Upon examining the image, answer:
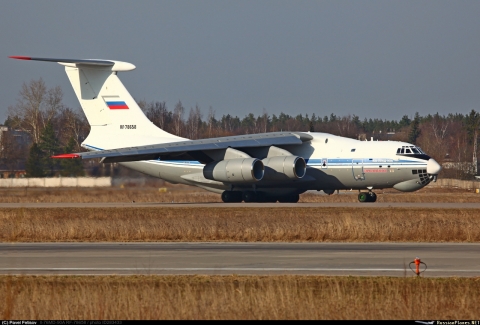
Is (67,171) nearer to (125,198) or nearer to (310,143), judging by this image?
(125,198)

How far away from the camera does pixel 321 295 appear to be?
1110 centimetres

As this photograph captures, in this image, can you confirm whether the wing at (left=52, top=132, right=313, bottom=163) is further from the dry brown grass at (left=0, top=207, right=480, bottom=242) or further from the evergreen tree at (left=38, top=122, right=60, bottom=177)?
the evergreen tree at (left=38, top=122, right=60, bottom=177)

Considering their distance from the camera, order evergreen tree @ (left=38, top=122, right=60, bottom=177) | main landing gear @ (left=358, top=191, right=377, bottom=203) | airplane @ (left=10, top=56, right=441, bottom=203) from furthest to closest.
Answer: evergreen tree @ (left=38, top=122, right=60, bottom=177)
main landing gear @ (left=358, top=191, right=377, bottom=203)
airplane @ (left=10, top=56, right=441, bottom=203)

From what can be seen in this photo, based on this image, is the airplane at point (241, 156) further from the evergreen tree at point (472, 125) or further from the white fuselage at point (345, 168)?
the evergreen tree at point (472, 125)

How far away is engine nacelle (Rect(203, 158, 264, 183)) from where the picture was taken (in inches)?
1358

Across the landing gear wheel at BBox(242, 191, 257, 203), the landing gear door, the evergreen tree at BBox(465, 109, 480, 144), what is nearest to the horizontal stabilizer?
the landing gear wheel at BBox(242, 191, 257, 203)

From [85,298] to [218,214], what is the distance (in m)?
17.4

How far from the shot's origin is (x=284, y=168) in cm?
3469

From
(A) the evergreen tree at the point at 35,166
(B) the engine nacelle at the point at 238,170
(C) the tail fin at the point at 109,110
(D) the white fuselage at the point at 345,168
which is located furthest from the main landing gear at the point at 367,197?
(A) the evergreen tree at the point at 35,166

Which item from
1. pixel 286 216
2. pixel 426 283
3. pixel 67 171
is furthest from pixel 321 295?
pixel 67 171

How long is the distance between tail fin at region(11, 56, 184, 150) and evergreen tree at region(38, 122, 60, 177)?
5062 millimetres

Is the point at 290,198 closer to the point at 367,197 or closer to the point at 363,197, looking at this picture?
the point at 363,197

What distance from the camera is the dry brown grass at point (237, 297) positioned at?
9750 mm

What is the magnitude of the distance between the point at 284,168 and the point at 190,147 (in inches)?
168
